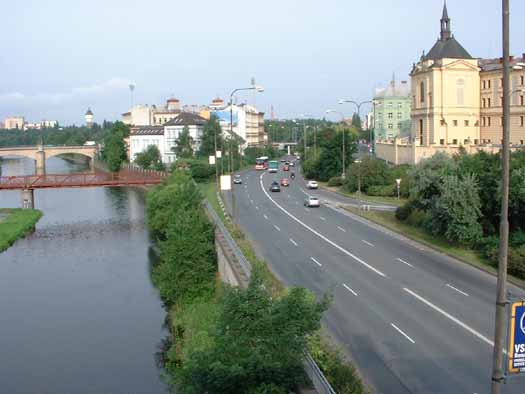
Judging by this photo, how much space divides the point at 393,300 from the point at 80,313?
1546 cm

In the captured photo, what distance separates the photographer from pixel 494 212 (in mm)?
35969

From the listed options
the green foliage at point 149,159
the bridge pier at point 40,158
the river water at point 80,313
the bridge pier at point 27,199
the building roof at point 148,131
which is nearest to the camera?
the river water at point 80,313

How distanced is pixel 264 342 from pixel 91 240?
40.9 m

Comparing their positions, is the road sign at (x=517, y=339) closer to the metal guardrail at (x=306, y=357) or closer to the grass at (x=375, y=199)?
the metal guardrail at (x=306, y=357)

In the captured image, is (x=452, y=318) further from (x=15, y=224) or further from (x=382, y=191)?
(x=15, y=224)

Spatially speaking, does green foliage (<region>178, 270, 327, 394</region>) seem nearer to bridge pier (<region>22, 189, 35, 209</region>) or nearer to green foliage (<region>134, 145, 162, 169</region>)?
bridge pier (<region>22, 189, 35, 209</region>)

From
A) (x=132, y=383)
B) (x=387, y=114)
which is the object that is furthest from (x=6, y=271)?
(x=387, y=114)

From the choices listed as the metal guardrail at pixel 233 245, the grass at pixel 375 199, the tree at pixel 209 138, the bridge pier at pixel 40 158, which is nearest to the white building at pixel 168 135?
the tree at pixel 209 138

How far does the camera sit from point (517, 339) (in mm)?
9750

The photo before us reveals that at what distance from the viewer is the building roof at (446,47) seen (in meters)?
70.8

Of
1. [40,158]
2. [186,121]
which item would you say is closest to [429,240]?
[186,121]

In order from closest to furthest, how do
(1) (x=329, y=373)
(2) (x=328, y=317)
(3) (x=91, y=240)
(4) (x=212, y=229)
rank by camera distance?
1. (1) (x=329, y=373)
2. (2) (x=328, y=317)
3. (4) (x=212, y=229)
4. (3) (x=91, y=240)

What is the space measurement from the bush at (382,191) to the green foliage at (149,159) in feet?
147

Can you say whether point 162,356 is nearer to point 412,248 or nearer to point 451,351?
point 451,351
